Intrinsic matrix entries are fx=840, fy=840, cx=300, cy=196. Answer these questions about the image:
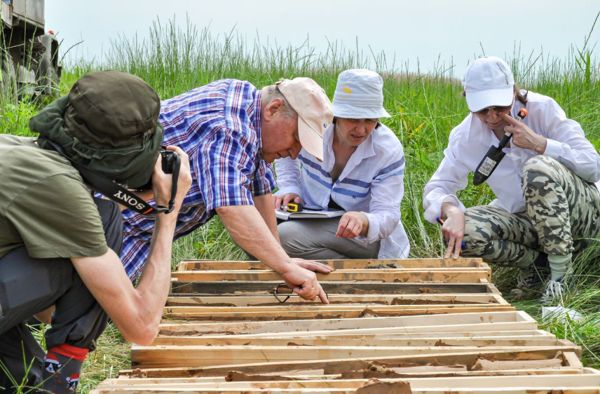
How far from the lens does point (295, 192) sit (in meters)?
5.03

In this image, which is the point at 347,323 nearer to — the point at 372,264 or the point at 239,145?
the point at 239,145

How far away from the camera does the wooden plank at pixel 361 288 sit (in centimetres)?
385

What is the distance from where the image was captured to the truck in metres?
6.83

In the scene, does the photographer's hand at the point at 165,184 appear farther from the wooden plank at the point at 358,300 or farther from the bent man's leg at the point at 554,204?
the bent man's leg at the point at 554,204

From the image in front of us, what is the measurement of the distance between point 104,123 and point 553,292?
2.88 m

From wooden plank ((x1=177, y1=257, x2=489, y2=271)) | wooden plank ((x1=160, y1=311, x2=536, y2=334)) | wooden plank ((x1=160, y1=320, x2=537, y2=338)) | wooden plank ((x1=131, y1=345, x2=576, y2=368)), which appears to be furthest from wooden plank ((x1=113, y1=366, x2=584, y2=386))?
wooden plank ((x1=177, y1=257, x2=489, y2=271))

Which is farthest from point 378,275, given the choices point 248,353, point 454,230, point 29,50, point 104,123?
point 29,50

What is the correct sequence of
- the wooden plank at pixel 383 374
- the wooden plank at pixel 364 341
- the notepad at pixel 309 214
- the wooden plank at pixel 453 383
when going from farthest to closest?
the notepad at pixel 309 214
the wooden plank at pixel 364 341
the wooden plank at pixel 383 374
the wooden plank at pixel 453 383

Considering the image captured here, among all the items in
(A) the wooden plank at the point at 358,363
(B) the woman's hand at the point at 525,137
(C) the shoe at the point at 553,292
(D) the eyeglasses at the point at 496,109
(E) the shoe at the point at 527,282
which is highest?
(D) the eyeglasses at the point at 496,109

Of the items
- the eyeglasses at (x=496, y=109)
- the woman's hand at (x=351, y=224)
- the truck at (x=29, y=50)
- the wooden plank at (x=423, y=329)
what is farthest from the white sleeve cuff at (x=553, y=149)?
the truck at (x=29, y=50)

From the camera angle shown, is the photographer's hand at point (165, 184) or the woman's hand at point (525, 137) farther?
the woman's hand at point (525, 137)

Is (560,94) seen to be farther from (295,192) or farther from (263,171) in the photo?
(263,171)

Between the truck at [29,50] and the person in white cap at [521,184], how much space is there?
3329 mm

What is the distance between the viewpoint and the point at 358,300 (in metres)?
3.70
